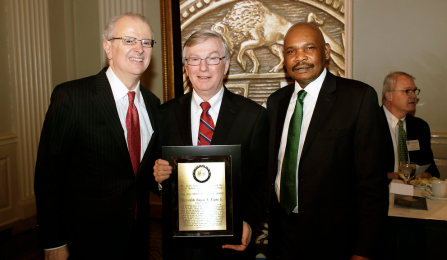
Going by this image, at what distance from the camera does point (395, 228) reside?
1.96 m

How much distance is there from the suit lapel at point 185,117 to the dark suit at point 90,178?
0.29 metres

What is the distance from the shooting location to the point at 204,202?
1.44 metres

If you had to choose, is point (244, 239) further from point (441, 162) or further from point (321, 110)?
point (441, 162)

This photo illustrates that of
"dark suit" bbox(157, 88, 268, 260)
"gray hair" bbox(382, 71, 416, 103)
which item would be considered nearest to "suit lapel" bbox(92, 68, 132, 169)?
"dark suit" bbox(157, 88, 268, 260)

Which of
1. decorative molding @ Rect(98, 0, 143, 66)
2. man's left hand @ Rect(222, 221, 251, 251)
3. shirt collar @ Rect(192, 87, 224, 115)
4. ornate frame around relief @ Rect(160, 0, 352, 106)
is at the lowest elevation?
man's left hand @ Rect(222, 221, 251, 251)

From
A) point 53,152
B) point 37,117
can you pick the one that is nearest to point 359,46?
point 53,152

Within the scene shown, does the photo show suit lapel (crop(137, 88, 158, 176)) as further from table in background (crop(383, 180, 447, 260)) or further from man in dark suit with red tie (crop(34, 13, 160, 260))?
table in background (crop(383, 180, 447, 260))

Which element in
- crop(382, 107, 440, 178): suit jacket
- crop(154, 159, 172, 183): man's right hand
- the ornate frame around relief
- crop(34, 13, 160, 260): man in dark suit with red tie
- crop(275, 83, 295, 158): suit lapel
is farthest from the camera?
crop(382, 107, 440, 178): suit jacket

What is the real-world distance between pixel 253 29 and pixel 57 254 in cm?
245

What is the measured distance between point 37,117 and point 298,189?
3.89 meters

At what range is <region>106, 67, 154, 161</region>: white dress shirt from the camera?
1715 millimetres

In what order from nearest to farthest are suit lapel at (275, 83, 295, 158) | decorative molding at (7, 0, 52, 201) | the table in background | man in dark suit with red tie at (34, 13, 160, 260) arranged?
man in dark suit with red tie at (34, 13, 160, 260), suit lapel at (275, 83, 295, 158), the table in background, decorative molding at (7, 0, 52, 201)

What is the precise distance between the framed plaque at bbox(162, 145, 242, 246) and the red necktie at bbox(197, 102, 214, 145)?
0.66 ft

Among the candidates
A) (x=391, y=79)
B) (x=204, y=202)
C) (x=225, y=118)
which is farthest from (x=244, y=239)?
(x=391, y=79)
